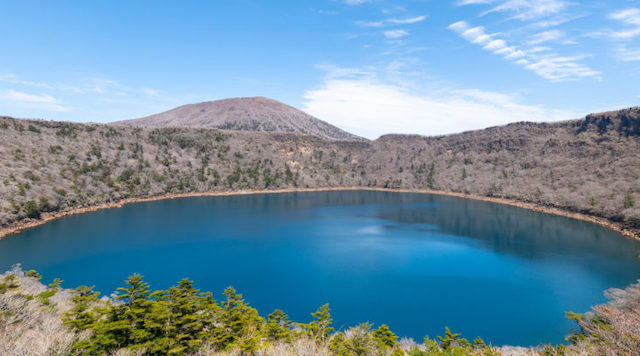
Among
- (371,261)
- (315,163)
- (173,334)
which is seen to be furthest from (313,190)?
(173,334)

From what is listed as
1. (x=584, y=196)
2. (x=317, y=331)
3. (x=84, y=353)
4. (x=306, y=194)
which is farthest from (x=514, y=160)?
(x=84, y=353)

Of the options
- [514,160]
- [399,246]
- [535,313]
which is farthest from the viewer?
[514,160]

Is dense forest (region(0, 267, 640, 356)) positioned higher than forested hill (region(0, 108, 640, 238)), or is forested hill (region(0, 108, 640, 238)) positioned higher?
forested hill (region(0, 108, 640, 238))

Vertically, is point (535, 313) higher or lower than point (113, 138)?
lower

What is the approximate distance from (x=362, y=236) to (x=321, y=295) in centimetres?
2245

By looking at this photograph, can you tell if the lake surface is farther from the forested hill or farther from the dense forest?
the forested hill

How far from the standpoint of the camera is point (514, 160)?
9794cm

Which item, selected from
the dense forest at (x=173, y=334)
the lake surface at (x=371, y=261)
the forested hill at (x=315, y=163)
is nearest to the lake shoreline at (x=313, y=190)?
the forested hill at (x=315, y=163)

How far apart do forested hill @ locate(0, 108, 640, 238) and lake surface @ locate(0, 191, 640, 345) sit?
9.81 meters

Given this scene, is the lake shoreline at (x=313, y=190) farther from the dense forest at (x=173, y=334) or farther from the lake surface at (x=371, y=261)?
the dense forest at (x=173, y=334)

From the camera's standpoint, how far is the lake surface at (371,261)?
26359 millimetres

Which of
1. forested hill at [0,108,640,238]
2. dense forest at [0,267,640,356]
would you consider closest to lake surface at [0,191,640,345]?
dense forest at [0,267,640,356]

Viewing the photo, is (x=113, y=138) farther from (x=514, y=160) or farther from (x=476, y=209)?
(x=514, y=160)

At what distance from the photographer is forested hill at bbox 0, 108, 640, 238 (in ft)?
205
